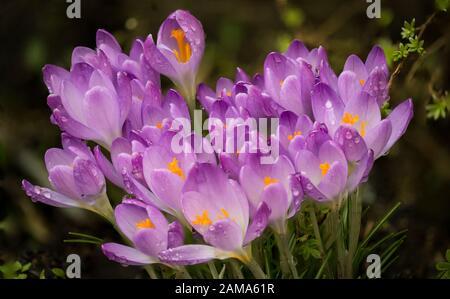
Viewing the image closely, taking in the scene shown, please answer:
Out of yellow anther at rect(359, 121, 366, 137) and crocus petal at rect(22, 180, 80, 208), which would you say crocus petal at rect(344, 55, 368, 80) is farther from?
crocus petal at rect(22, 180, 80, 208)

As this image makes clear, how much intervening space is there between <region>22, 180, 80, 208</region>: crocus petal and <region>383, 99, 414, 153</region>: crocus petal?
0.29m

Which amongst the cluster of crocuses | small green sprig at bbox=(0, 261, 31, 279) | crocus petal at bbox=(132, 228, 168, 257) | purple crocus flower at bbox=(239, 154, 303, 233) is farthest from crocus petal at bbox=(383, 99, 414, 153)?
small green sprig at bbox=(0, 261, 31, 279)

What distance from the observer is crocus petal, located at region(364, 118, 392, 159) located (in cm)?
69

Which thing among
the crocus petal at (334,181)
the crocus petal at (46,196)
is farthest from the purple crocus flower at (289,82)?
the crocus petal at (46,196)

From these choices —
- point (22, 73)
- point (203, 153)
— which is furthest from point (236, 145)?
point (22, 73)

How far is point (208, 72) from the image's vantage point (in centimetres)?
184

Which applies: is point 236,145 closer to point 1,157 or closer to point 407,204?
point 1,157

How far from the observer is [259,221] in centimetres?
64

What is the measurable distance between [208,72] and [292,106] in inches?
43.0

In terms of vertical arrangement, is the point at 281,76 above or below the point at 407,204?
above

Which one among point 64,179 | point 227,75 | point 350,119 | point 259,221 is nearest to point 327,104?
point 350,119

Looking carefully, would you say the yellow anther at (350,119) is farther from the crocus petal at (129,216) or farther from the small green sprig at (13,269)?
the small green sprig at (13,269)

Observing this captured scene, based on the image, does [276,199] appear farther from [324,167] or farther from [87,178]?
[87,178]
